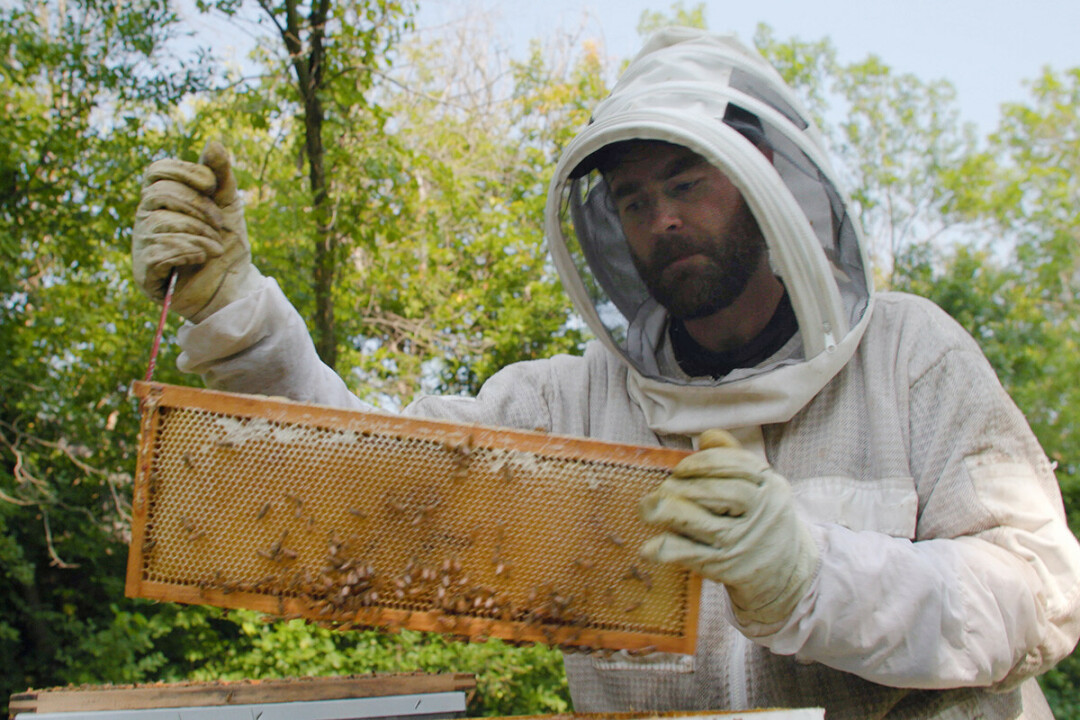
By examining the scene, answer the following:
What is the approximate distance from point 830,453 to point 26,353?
818 cm

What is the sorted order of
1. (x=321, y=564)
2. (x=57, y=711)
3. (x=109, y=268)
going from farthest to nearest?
(x=109, y=268)
(x=321, y=564)
(x=57, y=711)

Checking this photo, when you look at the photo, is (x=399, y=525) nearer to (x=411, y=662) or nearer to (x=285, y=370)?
(x=285, y=370)

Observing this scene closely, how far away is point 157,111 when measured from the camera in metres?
5.89

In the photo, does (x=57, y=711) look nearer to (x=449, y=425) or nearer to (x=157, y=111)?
(x=449, y=425)

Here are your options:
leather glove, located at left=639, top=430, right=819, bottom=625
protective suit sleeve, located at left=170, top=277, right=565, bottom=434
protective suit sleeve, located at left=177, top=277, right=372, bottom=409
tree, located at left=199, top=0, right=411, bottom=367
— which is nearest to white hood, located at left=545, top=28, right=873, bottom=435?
protective suit sleeve, located at left=170, top=277, right=565, bottom=434

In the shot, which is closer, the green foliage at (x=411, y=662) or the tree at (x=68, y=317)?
the tree at (x=68, y=317)

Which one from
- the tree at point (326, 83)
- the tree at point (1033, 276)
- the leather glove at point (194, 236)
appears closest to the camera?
the leather glove at point (194, 236)

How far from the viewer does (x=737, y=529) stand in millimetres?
1625

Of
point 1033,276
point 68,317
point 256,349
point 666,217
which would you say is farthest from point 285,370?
point 1033,276

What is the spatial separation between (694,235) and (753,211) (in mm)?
204

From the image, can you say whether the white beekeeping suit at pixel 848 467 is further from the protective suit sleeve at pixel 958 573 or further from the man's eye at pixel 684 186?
the man's eye at pixel 684 186

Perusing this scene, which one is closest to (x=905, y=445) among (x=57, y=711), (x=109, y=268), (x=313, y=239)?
(x=57, y=711)

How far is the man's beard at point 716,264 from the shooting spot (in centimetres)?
234

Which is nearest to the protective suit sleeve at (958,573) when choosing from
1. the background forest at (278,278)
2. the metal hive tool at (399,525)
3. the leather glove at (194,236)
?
the metal hive tool at (399,525)
